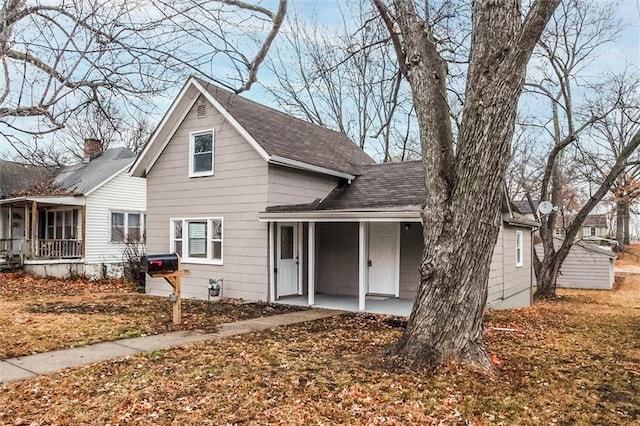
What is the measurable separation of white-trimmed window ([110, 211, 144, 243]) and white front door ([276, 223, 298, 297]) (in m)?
11.7

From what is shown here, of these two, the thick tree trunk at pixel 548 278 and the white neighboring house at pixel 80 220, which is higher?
the white neighboring house at pixel 80 220

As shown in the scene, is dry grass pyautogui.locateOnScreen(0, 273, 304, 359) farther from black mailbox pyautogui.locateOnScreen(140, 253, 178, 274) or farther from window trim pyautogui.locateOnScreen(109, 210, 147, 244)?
window trim pyautogui.locateOnScreen(109, 210, 147, 244)

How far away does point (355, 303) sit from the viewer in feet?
38.5

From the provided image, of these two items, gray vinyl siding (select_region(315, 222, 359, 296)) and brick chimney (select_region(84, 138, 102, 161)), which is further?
brick chimney (select_region(84, 138, 102, 161))

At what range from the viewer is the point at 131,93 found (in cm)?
791

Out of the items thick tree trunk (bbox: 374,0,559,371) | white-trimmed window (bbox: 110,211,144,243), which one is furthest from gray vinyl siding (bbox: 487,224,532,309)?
white-trimmed window (bbox: 110,211,144,243)

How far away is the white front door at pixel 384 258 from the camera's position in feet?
41.1

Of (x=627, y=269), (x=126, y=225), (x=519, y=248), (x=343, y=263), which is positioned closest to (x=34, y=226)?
(x=126, y=225)

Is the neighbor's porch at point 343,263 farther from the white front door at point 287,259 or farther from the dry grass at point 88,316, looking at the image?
the dry grass at point 88,316

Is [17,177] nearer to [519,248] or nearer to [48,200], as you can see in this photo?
[48,200]

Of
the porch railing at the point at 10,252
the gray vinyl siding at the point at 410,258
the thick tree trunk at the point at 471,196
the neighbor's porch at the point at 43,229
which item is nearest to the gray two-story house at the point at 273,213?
the gray vinyl siding at the point at 410,258

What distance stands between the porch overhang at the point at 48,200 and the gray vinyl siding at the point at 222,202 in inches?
296

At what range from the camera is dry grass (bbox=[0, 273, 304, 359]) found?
7535 mm

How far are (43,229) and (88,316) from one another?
16368mm
